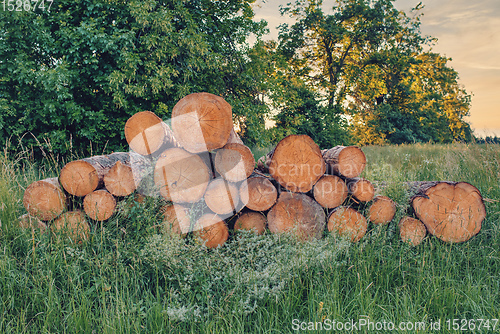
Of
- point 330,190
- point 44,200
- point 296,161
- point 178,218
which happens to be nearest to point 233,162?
point 296,161

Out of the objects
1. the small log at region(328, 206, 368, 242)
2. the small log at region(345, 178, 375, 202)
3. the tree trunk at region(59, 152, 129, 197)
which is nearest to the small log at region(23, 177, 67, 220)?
the tree trunk at region(59, 152, 129, 197)

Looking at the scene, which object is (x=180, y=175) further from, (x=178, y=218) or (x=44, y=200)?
(x=44, y=200)

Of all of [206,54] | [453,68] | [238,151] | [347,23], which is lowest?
[238,151]

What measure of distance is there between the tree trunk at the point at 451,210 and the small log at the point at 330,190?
768 mm

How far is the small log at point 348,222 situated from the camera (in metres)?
2.95

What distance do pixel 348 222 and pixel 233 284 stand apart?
4.51ft

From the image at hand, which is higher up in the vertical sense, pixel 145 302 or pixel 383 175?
pixel 383 175

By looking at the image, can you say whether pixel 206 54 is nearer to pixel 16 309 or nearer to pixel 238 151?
pixel 238 151

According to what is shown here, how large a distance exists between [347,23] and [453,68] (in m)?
8.54

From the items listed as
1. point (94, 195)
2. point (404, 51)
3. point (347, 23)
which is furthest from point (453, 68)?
point (94, 195)

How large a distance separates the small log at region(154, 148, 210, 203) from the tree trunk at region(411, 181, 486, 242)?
89.4 inches

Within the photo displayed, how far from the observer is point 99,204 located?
2.94 metres

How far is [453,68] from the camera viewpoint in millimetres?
21031

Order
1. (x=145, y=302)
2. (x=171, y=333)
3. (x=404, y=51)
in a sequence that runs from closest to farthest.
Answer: (x=171, y=333)
(x=145, y=302)
(x=404, y=51)
